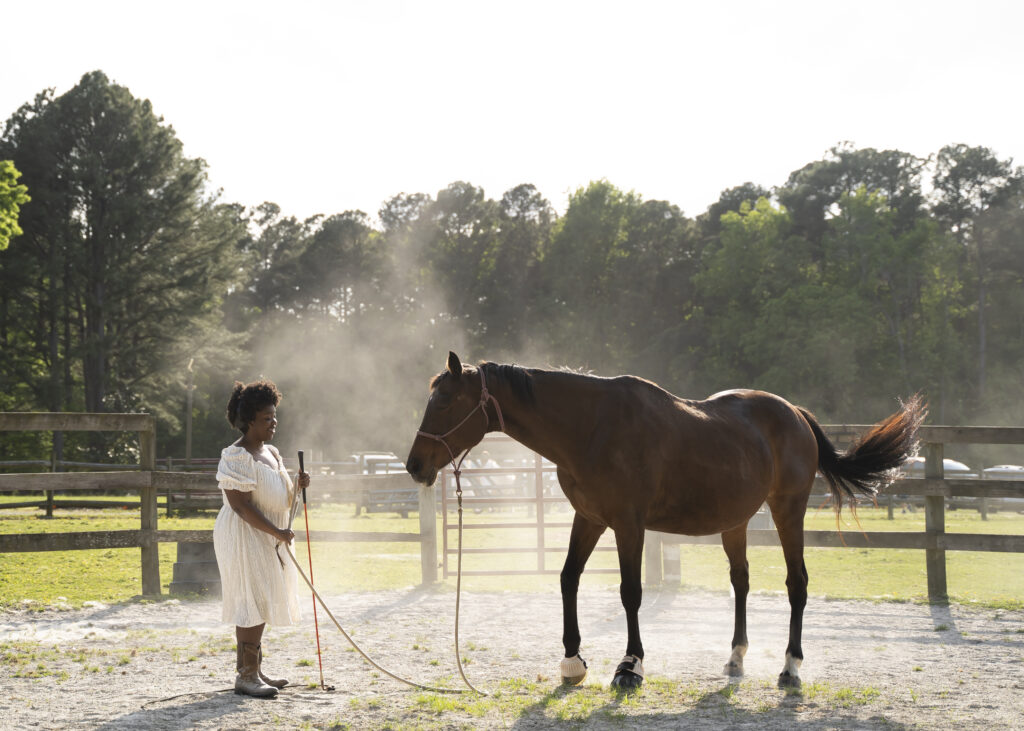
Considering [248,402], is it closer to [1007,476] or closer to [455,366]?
[455,366]

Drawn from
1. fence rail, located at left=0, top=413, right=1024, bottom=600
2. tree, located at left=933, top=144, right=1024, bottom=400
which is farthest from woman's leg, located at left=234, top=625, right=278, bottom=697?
tree, located at left=933, top=144, right=1024, bottom=400

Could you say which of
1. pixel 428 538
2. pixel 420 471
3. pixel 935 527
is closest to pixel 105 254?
pixel 428 538

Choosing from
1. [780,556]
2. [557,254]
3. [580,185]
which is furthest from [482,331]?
[780,556]

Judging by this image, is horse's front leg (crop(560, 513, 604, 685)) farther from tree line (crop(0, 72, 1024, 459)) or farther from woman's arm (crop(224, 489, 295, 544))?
tree line (crop(0, 72, 1024, 459))

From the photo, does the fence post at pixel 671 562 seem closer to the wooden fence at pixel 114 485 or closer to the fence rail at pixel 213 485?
the fence rail at pixel 213 485

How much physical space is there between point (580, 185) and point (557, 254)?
157 inches

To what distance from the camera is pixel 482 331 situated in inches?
1988

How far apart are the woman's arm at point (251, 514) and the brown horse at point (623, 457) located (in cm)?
84

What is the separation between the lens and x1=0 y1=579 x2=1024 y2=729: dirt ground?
5.04m

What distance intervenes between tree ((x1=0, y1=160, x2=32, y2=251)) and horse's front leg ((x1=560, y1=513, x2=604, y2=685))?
95.8 ft

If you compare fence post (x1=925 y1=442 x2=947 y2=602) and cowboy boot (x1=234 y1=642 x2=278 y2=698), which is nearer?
cowboy boot (x1=234 y1=642 x2=278 y2=698)

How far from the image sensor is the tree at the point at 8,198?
30.1 m

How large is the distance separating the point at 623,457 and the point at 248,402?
7.40 feet

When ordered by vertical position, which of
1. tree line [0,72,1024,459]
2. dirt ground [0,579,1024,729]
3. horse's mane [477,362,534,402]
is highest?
tree line [0,72,1024,459]
